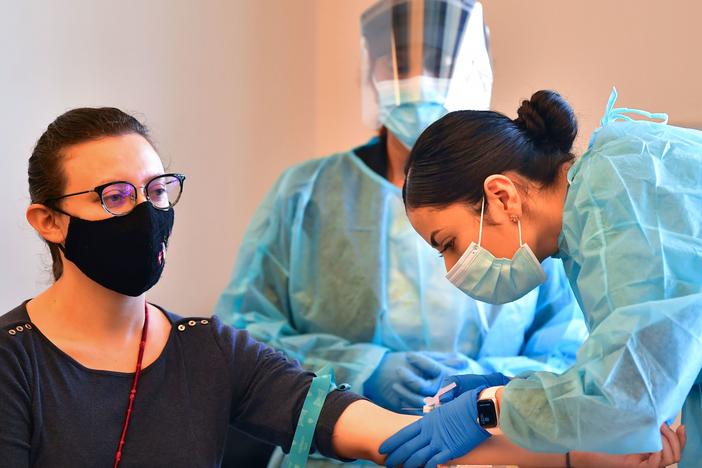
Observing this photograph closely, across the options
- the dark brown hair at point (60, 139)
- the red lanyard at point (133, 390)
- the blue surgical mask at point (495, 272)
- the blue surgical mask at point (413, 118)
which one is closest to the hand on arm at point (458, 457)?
the blue surgical mask at point (495, 272)

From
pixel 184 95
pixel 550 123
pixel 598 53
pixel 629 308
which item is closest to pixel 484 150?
pixel 550 123

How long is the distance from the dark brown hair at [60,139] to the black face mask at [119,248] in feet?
0.26

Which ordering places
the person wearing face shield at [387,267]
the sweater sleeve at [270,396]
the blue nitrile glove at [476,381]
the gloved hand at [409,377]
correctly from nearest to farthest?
1. the sweater sleeve at [270,396]
2. the blue nitrile glove at [476,381]
3. the gloved hand at [409,377]
4. the person wearing face shield at [387,267]

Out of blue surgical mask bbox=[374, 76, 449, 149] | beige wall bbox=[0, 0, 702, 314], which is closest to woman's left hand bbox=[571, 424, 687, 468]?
beige wall bbox=[0, 0, 702, 314]

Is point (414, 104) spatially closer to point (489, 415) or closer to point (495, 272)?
point (495, 272)

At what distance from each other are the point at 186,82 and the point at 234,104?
23 centimetres

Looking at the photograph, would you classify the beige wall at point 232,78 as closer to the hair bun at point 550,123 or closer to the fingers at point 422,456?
the hair bun at point 550,123

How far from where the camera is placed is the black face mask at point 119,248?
138 cm

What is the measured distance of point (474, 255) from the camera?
1.42 m

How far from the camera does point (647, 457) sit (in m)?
1.39

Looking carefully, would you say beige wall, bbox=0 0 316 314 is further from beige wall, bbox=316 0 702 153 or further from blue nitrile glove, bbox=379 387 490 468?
blue nitrile glove, bbox=379 387 490 468

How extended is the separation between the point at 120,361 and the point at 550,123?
865 millimetres

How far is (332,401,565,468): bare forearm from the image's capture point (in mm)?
1418

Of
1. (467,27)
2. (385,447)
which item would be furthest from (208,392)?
(467,27)
